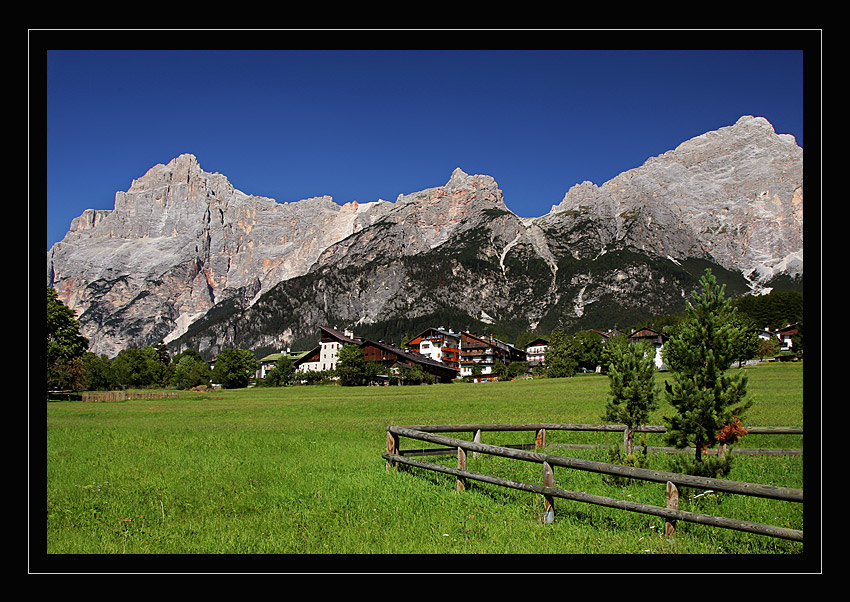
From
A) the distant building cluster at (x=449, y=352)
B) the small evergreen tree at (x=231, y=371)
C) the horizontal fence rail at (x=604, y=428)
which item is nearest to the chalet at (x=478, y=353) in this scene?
the distant building cluster at (x=449, y=352)

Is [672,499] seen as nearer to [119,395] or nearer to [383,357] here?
[119,395]

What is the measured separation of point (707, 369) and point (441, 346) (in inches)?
6041

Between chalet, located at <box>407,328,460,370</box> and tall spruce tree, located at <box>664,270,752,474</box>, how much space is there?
14854cm

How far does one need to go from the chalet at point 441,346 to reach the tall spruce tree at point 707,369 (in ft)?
487

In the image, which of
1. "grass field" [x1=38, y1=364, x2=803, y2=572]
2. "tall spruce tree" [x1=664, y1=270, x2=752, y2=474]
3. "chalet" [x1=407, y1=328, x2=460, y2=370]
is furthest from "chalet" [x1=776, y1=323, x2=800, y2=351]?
"tall spruce tree" [x1=664, y1=270, x2=752, y2=474]

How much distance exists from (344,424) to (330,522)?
21817mm

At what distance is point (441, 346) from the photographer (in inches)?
6491

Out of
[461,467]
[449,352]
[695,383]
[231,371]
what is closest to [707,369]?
[695,383]

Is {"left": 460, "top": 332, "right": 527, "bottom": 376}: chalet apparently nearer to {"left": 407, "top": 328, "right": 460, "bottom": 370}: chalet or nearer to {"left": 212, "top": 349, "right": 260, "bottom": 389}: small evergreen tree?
{"left": 407, "top": 328, "right": 460, "bottom": 370}: chalet

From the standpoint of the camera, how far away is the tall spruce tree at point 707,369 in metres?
11.7

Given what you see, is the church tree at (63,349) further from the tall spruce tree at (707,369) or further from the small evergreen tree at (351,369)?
the tall spruce tree at (707,369)
